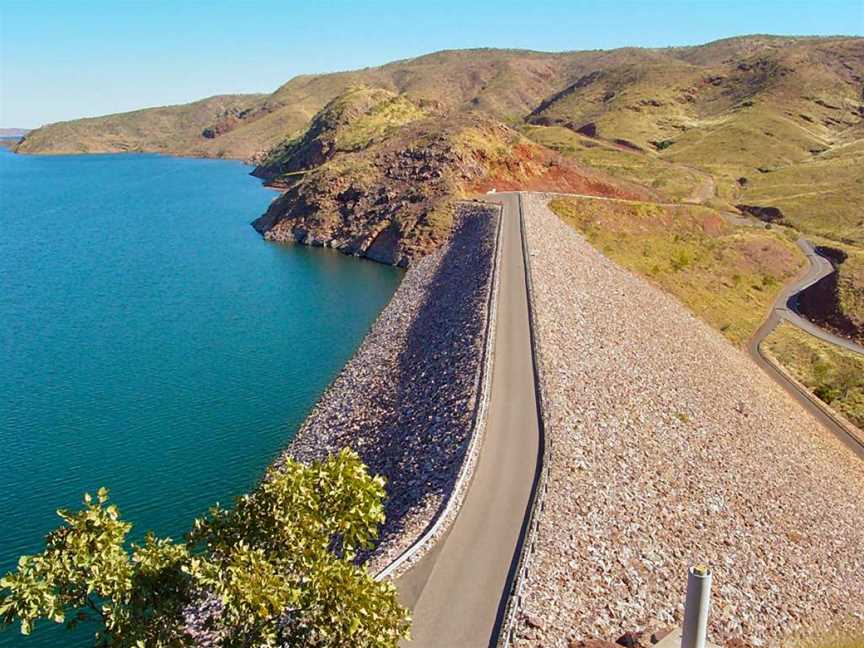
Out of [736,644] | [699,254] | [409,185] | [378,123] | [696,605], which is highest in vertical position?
[378,123]

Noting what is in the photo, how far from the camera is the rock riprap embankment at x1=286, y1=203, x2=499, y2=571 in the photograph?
2883 centimetres

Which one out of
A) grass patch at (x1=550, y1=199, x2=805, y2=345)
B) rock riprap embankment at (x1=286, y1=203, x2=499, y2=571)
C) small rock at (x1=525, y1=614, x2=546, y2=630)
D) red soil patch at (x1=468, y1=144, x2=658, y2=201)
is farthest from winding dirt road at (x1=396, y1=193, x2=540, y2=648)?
red soil patch at (x1=468, y1=144, x2=658, y2=201)

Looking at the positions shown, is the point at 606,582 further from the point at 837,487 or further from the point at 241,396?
the point at 241,396

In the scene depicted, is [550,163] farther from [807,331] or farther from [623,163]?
[807,331]

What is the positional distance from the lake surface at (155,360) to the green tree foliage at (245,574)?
14919 mm

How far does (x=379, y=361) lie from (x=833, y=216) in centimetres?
9977

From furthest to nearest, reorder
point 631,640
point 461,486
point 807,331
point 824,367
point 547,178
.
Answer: point 547,178
point 807,331
point 824,367
point 461,486
point 631,640

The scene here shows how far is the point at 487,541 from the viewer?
23891 millimetres

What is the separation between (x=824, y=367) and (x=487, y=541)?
4849cm

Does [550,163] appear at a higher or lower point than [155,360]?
higher

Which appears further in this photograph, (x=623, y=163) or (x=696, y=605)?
(x=623, y=163)

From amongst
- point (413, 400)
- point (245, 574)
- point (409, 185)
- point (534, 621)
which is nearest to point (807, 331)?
point (413, 400)

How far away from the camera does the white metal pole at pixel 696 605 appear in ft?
48.9

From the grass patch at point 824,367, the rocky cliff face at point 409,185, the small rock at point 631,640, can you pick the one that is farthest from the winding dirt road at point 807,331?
the small rock at point 631,640
